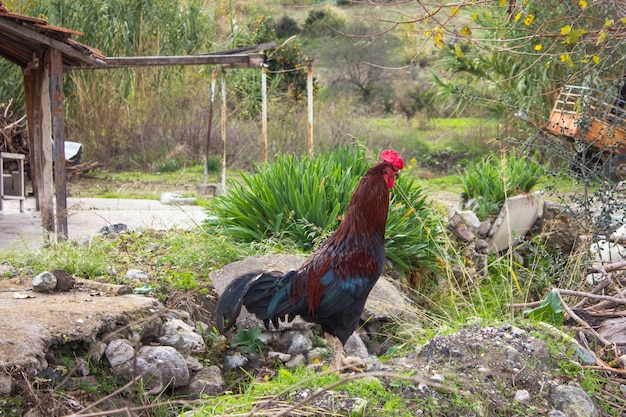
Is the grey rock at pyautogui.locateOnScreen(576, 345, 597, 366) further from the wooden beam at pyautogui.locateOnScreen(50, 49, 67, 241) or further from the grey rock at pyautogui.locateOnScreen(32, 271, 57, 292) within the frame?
the wooden beam at pyautogui.locateOnScreen(50, 49, 67, 241)

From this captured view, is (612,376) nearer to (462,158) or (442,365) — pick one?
(442,365)

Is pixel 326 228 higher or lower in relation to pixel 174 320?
higher

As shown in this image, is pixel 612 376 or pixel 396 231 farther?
pixel 396 231

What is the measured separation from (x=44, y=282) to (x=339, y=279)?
229 cm

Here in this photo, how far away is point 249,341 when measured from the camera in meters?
5.37

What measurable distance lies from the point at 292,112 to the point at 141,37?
12.7 feet

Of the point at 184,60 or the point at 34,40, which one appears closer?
the point at 34,40

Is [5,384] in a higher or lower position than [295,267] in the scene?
lower

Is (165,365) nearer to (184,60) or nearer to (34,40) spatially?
(34,40)

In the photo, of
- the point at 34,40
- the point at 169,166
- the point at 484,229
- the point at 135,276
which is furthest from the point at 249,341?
the point at 169,166

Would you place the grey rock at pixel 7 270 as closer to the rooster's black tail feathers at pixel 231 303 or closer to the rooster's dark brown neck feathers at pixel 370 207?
the rooster's black tail feathers at pixel 231 303

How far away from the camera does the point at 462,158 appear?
17828 millimetres

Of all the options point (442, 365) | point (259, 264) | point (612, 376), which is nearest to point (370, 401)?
point (442, 365)

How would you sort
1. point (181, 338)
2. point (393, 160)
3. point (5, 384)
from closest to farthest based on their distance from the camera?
point (5, 384)
point (393, 160)
point (181, 338)
